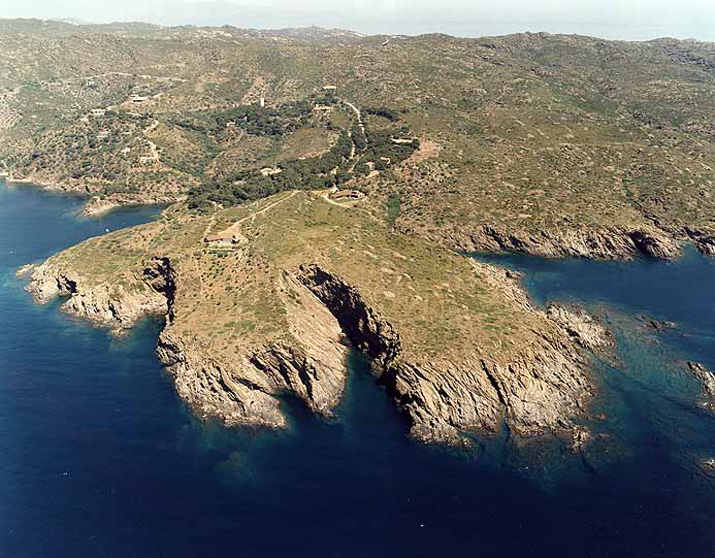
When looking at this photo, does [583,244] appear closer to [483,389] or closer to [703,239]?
[703,239]

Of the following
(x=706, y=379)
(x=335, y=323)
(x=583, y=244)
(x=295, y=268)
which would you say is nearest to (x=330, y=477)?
(x=335, y=323)

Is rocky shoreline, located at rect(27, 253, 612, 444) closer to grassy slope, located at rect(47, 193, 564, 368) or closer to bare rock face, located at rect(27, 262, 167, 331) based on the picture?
grassy slope, located at rect(47, 193, 564, 368)

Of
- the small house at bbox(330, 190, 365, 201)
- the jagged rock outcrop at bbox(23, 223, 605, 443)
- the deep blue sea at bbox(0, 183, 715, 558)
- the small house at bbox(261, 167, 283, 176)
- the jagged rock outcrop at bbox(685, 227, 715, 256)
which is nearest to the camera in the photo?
the deep blue sea at bbox(0, 183, 715, 558)

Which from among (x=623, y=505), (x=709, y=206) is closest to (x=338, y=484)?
(x=623, y=505)

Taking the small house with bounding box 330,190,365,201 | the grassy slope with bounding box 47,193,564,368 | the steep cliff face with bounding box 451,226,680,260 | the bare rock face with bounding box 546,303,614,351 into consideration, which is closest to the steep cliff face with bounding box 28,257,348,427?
the grassy slope with bounding box 47,193,564,368

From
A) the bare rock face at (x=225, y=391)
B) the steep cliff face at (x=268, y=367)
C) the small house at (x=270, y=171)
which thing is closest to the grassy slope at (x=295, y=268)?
the steep cliff face at (x=268, y=367)

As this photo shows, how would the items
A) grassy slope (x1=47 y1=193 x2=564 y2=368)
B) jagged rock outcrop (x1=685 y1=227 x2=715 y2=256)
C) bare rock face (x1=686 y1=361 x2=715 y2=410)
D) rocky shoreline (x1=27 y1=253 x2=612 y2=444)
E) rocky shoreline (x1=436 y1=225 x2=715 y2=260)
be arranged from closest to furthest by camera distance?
rocky shoreline (x1=27 y1=253 x2=612 y2=444) < bare rock face (x1=686 y1=361 x2=715 y2=410) < grassy slope (x1=47 y1=193 x2=564 y2=368) < rocky shoreline (x1=436 y1=225 x2=715 y2=260) < jagged rock outcrop (x1=685 y1=227 x2=715 y2=256)
